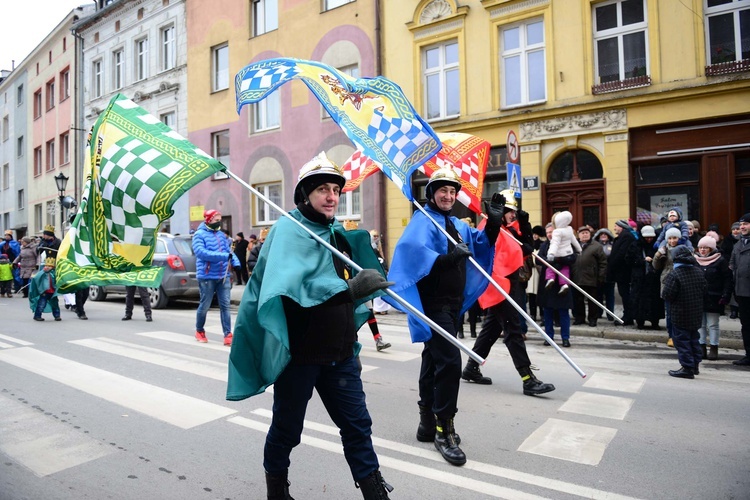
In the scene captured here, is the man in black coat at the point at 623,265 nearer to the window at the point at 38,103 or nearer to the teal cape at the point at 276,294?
the teal cape at the point at 276,294

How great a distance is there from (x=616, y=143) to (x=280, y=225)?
12.2 metres

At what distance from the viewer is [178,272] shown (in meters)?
13.0

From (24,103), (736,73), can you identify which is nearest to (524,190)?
(736,73)

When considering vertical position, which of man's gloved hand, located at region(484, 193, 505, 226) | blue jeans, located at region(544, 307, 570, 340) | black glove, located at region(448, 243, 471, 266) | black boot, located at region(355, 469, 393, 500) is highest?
man's gloved hand, located at region(484, 193, 505, 226)

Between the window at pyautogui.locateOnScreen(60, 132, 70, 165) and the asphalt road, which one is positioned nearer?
the asphalt road

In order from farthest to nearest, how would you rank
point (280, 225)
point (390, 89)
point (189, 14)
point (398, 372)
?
point (189, 14), point (398, 372), point (390, 89), point (280, 225)

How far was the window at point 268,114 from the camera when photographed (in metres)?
20.5

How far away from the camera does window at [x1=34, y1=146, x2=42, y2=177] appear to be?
35281mm

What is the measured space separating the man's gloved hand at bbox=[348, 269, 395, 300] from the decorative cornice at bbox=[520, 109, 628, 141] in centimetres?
1213

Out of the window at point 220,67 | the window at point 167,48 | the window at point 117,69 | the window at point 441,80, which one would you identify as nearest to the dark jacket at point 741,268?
the window at point 441,80

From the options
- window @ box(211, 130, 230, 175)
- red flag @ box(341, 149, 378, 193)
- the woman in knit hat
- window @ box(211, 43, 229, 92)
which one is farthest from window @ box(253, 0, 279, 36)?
the woman in knit hat

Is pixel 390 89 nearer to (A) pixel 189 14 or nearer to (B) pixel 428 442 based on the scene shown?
(B) pixel 428 442

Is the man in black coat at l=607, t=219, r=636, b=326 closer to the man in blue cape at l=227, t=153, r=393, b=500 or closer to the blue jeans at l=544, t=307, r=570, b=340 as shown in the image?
the blue jeans at l=544, t=307, r=570, b=340

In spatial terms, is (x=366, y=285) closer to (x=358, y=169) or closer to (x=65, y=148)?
(x=358, y=169)
